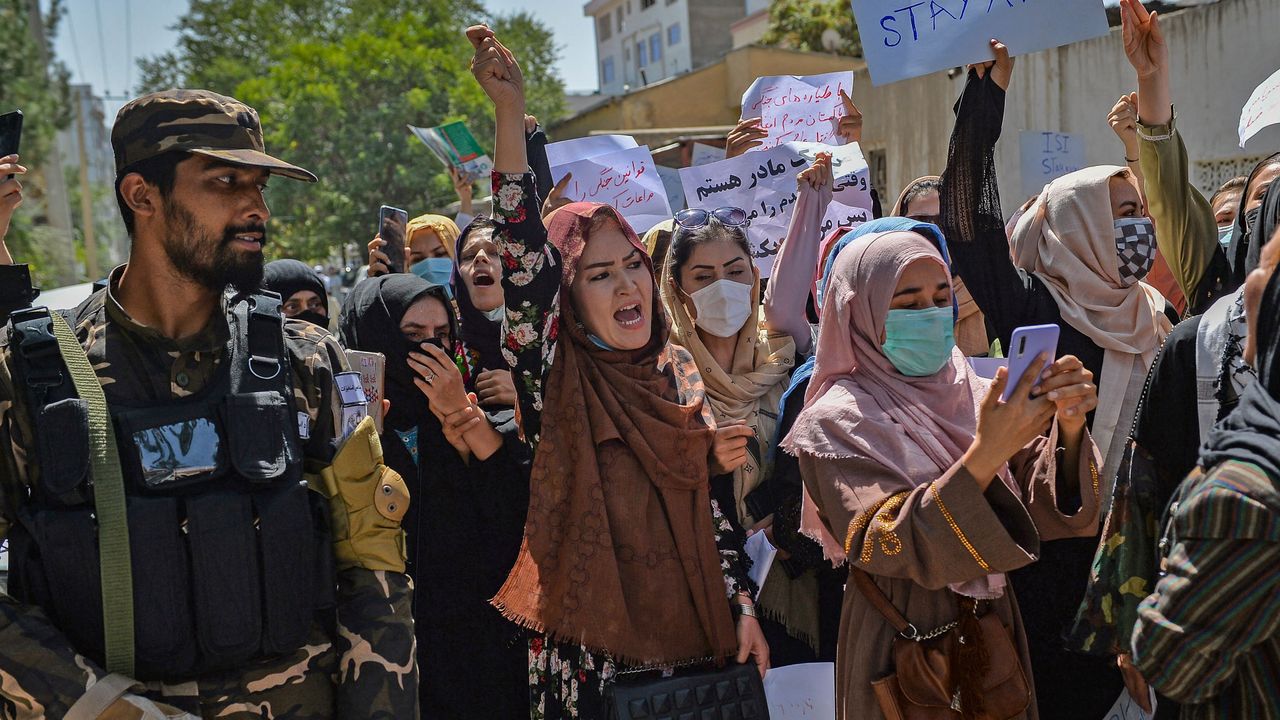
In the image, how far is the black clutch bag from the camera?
2.40 m

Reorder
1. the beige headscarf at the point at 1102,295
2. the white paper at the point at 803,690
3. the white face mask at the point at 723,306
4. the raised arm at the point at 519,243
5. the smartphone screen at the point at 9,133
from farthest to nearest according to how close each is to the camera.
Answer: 1. the white face mask at the point at 723,306
2. the beige headscarf at the point at 1102,295
3. the white paper at the point at 803,690
4. the raised arm at the point at 519,243
5. the smartphone screen at the point at 9,133

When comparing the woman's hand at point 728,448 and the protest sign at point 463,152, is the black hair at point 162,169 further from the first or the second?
the protest sign at point 463,152

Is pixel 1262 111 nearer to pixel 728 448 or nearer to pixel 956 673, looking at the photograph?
pixel 728 448

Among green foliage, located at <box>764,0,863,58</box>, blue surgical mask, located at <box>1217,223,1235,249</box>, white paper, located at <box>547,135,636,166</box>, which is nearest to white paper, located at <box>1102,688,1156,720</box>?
blue surgical mask, located at <box>1217,223,1235,249</box>

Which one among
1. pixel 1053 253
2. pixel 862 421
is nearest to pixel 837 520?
pixel 862 421

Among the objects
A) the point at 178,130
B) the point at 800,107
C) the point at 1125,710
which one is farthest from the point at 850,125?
the point at 178,130

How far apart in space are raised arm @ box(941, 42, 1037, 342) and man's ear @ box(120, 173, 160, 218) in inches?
82.1

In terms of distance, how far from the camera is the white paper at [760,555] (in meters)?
2.74

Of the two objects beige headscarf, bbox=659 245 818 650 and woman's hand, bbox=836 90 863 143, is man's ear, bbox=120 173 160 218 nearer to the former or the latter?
beige headscarf, bbox=659 245 818 650

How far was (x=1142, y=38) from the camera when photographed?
3.02 m

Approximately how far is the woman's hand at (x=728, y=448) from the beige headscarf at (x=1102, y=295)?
42.8 inches

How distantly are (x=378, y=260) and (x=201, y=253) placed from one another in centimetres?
281

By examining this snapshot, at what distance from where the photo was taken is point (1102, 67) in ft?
32.1

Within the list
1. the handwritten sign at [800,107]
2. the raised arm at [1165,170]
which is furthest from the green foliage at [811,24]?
the raised arm at [1165,170]
